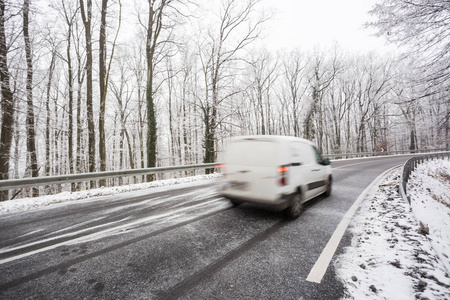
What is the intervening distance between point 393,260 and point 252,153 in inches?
111

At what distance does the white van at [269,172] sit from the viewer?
4004mm

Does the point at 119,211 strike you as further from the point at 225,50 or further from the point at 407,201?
the point at 225,50

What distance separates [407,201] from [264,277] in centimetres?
463

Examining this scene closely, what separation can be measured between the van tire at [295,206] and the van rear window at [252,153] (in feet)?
3.31

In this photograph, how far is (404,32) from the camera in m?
6.41

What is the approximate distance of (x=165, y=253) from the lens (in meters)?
2.87

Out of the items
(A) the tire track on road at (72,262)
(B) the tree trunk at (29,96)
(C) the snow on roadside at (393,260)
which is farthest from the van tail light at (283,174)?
(B) the tree trunk at (29,96)

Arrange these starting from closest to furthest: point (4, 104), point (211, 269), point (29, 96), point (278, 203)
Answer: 1. point (211, 269)
2. point (278, 203)
3. point (4, 104)
4. point (29, 96)

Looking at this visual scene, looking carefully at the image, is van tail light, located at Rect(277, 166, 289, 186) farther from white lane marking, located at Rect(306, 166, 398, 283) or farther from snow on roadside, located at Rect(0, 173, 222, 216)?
snow on roadside, located at Rect(0, 173, 222, 216)

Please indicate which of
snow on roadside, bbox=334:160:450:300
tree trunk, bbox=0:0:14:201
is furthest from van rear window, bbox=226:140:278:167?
tree trunk, bbox=0:0:14:201

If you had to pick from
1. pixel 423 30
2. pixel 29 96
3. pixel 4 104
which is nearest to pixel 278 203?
pixel 423 30

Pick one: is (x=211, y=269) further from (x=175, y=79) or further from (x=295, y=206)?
(x=175, y=79)

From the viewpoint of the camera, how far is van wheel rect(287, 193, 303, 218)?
4199 mm

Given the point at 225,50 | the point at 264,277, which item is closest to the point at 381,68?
the point at 225,50
